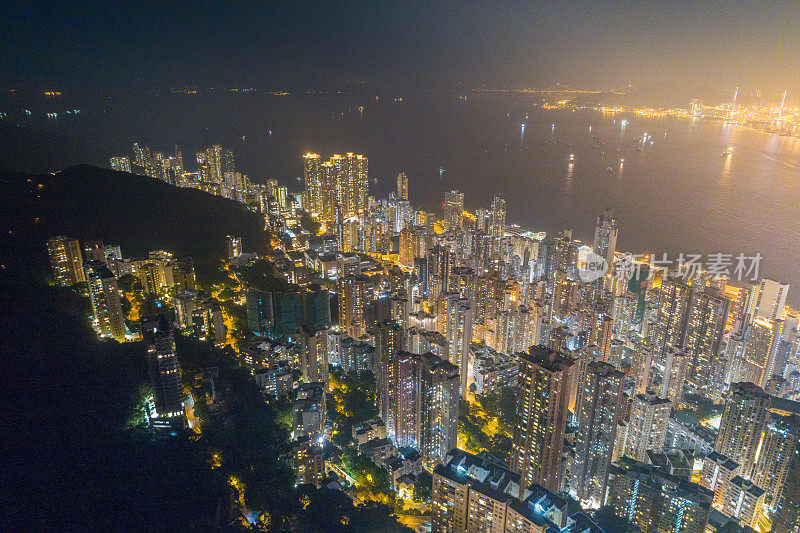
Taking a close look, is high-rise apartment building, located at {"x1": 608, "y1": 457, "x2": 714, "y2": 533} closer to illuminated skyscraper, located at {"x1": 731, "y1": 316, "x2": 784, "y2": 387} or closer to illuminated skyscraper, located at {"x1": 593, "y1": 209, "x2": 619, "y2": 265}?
illuminated skyscraper, located at {"x1": 731, "y1": 316, "x2": 784, "y2": 387}

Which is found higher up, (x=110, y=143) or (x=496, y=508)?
(x=110, y=143)

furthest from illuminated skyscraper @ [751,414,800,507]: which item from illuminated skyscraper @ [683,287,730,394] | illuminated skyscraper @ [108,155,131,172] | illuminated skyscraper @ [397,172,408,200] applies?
illuminated skyscraper @ [108,155,131,172]

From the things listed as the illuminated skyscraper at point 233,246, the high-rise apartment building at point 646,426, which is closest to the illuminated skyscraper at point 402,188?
the illuminated skyscraper at point 233,246

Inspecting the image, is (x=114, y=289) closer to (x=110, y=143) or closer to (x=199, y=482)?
(x=199, y=482)

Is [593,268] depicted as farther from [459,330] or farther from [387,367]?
[387,367]

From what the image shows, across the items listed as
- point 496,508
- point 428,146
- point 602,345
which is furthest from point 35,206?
point 428,146

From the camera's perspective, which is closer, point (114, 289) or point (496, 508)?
point (496, 508)
